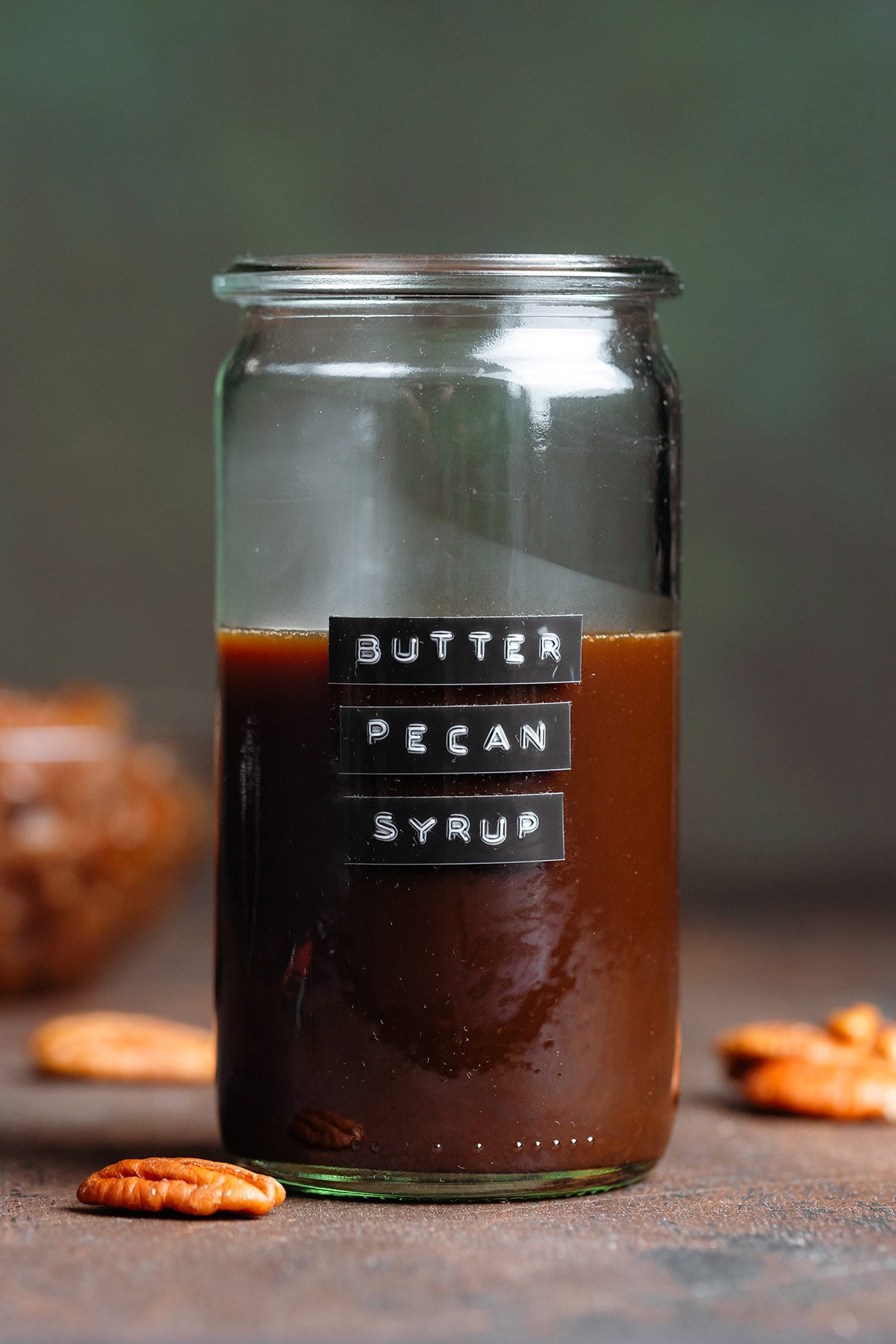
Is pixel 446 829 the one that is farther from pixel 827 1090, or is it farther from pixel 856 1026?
pixel 856 1026

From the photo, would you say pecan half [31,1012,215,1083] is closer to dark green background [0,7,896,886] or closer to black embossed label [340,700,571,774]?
black embossed label [340,700,571,774]

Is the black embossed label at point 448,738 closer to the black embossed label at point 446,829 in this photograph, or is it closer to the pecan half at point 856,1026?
the black embossed label at point 446,829

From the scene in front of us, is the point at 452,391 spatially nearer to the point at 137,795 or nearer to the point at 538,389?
the point at 538,389

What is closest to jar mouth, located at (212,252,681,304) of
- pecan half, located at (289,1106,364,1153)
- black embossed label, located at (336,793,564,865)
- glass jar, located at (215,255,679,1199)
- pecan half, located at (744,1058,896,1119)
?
glass jar, located at (215,255,679,1199)

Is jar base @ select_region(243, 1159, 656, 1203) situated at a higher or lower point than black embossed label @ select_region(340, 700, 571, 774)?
lower

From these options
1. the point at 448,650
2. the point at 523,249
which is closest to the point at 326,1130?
the point at 448,650

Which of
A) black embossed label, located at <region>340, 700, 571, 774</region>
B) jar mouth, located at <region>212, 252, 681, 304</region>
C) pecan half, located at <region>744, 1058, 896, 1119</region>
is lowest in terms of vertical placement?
pecan half, located at <region>744, 1058, 896, 1119</region>

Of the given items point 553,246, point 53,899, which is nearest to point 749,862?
point 553,246
